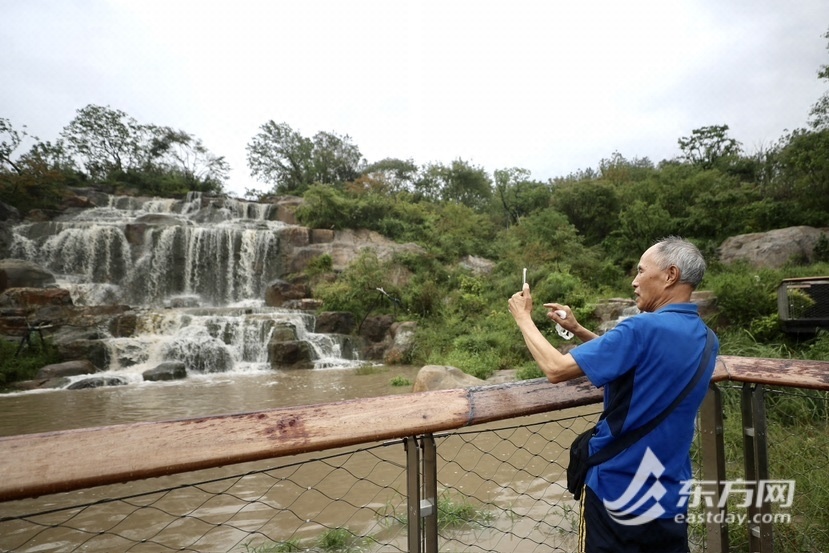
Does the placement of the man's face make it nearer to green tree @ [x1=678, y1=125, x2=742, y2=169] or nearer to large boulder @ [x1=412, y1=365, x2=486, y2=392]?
large boulder @ [x1=412, y1=365, x2=486, y2=392]

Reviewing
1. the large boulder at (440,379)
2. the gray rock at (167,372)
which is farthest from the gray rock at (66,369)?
the large boulder at (440,379)

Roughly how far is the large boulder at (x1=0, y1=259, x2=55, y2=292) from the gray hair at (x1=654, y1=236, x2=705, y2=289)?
18.5 metres

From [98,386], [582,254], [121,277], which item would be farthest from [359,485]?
[121,277]

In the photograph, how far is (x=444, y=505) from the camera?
10.7 feet

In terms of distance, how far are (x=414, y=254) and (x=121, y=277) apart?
11319mm

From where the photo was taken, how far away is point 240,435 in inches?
40.8

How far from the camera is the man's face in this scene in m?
1.42

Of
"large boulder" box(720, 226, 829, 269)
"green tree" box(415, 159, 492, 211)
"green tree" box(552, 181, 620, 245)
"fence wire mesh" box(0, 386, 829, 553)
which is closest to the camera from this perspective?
"fence wire mesh" box(0, 386, 829, 553)

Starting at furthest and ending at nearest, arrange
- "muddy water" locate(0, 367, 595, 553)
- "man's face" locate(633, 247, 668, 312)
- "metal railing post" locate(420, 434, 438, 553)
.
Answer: "muddy water" locate(0, 367, 595, 553), "man's face" locate(633, 247, 668, 312), "metal railing post" locate(420, 434, 438, 553)

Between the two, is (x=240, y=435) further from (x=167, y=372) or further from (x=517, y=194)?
(x=517, y=194)

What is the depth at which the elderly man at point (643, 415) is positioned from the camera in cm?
122

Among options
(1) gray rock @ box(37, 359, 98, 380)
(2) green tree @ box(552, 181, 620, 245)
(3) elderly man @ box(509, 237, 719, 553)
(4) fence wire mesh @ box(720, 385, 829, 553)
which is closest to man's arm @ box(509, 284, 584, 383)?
(3) elderly man @ box(509, 237, 719, 553)

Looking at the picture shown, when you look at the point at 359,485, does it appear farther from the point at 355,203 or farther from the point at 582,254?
the point at 355,203

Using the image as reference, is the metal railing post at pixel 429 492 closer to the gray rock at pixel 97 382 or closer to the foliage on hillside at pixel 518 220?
the foliage on hillside at pixel 518 220
